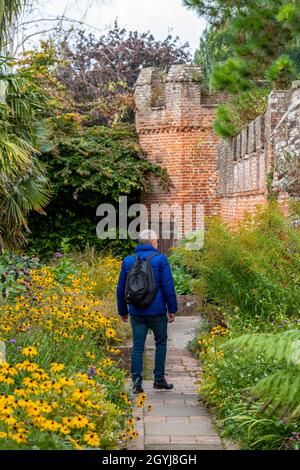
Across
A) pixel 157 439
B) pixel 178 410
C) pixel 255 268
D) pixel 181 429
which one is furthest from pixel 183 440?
pixel 255 268

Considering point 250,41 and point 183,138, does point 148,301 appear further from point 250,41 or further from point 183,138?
point 183,138

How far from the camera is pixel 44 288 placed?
9.51 m

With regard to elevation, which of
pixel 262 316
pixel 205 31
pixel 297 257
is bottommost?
pixel 262 316

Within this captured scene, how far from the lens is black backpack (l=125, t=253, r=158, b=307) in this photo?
710cm

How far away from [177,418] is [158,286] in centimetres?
158

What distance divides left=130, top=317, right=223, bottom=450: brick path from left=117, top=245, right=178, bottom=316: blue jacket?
81 centimetres

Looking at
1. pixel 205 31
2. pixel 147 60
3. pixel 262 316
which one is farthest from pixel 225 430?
pixel 205 31

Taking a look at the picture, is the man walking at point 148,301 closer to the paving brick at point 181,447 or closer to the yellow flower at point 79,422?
the paving brick at point 181,447

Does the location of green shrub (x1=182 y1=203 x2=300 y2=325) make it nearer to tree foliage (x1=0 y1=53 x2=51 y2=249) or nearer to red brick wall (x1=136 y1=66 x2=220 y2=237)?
tree foliage (x1=0 y1=53 x2=51 y2=249)

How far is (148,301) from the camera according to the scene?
7113 millimetres

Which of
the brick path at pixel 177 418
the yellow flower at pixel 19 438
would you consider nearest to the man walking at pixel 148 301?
the brick path at pixel 177 418
